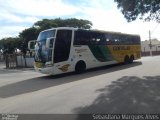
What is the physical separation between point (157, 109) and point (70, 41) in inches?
487

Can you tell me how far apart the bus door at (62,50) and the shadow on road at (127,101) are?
7.01 m

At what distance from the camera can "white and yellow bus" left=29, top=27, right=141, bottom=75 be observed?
18438 mm

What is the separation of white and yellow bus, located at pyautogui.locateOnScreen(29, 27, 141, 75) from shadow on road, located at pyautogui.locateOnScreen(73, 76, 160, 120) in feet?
23.3

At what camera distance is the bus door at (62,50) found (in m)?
18.5

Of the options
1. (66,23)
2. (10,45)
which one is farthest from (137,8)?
(10,45)

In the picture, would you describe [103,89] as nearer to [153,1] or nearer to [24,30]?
[153,1]

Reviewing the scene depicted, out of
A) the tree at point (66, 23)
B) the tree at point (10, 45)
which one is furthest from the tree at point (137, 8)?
the tree at point (10, 45)

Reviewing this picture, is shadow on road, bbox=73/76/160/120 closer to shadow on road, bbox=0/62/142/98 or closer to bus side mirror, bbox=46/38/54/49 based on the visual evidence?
shadow on road, bbox=0/62/142/98

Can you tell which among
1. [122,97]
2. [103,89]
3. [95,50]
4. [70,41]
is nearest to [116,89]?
[103,89]

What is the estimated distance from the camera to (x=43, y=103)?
9.95 m

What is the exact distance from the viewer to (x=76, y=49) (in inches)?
801

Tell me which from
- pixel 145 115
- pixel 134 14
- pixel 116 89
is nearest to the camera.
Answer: pixel 145 115

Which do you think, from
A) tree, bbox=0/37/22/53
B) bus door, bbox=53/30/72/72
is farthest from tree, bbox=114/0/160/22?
tree, bbox=0/37/22/53

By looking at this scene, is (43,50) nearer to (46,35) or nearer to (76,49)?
(46,35)
